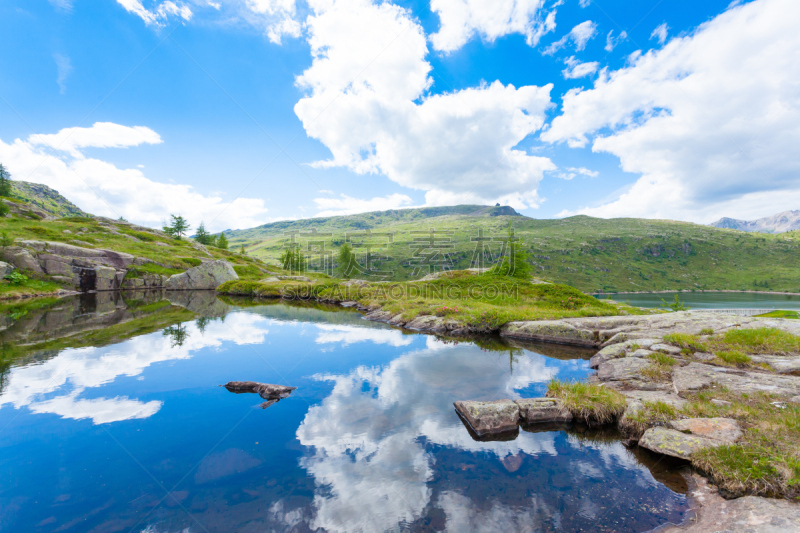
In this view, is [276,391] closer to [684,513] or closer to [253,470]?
[253,470]

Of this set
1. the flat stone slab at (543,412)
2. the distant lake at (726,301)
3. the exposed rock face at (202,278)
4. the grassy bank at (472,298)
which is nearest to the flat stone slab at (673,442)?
the flat stone slab at (543,412)

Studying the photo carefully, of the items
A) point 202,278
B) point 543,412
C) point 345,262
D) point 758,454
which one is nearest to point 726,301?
point 345,262

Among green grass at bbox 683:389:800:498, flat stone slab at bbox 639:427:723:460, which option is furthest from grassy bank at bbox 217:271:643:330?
flat stone slab at bbox 639:427:723:460

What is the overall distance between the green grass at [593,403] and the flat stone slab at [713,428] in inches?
75.5

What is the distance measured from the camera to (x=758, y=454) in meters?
7.60

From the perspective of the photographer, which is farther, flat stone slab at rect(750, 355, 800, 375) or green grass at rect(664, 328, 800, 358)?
green grass at rect(664, 328, 800, 358)

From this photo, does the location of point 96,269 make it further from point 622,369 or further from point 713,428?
point 713,428

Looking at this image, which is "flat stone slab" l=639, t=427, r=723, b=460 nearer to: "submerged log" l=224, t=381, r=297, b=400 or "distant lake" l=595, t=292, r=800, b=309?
"submerged log" l=224, t=381, r=297, b=400

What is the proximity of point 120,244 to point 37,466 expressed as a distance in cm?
8412

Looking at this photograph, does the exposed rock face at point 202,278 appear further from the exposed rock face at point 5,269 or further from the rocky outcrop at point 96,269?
the exposed rock face at point 5,269

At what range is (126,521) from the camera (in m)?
6.95

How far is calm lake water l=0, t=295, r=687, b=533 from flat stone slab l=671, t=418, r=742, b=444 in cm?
158

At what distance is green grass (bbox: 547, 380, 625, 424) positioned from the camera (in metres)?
11.5

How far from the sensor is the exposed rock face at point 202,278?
6612 cm
